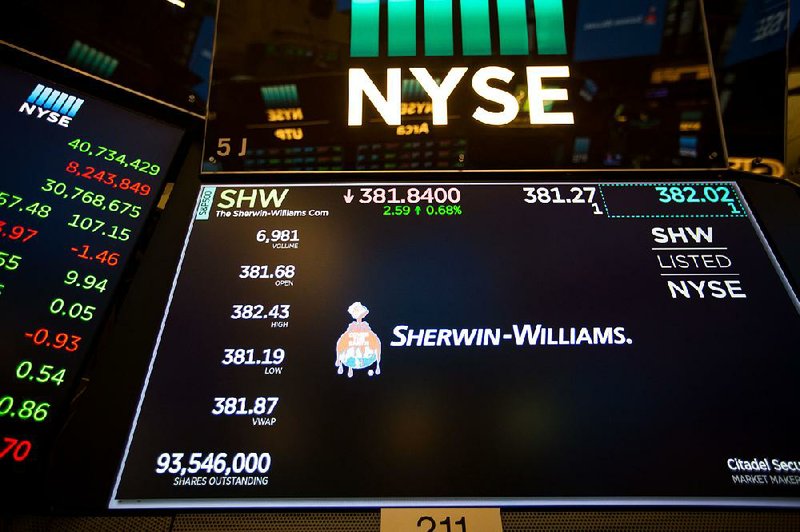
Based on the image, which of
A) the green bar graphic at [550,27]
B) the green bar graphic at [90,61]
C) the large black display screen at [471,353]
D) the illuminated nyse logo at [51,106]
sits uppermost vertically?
the green bar graphic at [550,27]

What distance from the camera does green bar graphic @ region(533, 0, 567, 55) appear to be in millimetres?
3102

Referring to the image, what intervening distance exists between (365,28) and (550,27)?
1.13 m

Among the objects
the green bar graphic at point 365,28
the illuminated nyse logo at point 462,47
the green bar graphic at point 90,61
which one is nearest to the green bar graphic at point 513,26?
the illuminated nyse logo at point 462,47

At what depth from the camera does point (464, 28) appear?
3158 millimetres

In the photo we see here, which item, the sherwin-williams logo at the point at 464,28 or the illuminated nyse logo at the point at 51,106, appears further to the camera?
the sherwin-williams logo at the point at 464,28

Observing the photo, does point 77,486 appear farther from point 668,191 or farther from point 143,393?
point 668,191

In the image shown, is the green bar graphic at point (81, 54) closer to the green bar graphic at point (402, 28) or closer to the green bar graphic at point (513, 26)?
the green bar graphic at point (402, 28)

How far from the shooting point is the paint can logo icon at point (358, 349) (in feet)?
7.15

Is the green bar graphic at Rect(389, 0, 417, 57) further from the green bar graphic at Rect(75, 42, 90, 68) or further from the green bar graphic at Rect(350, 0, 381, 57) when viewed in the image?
the green bar graphic at Rect(75, 42, 90, 68)

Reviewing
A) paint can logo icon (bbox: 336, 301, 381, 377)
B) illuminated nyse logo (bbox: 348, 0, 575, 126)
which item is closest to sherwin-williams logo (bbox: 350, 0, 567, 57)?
illuminated nyse logo (bbox: 348, 0, 575, 126)

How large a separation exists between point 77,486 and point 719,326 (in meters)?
2.75

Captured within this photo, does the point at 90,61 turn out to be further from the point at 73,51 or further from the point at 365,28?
the point at 365,28

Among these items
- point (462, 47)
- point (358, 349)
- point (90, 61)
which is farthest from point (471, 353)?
point (90, 61)

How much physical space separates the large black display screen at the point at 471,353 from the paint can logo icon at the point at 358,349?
15mm
